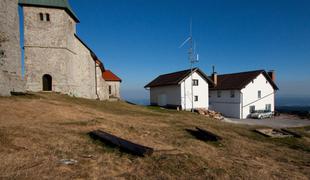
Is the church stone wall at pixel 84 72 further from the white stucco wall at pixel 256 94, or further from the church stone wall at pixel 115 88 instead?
the white stucco wall at pixel 256 94

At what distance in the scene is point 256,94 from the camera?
106ft

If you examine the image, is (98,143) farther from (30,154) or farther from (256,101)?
(256,101)

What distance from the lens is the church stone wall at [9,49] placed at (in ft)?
44.8

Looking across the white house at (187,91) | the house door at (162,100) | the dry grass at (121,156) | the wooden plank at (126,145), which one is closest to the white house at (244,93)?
the white house at (187,91)

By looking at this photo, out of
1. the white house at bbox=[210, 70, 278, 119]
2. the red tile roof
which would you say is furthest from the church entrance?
the white house at bbox=[210, 70, 278, 119]

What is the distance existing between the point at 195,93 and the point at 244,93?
8.42m

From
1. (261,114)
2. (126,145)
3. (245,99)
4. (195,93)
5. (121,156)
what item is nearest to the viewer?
(121,156)

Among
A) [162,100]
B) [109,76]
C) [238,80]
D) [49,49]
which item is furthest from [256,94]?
[49,49]

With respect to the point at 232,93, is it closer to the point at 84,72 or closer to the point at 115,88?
the point at 115,88

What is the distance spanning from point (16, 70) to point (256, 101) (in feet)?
111

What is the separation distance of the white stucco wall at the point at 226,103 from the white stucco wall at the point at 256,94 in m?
0.92

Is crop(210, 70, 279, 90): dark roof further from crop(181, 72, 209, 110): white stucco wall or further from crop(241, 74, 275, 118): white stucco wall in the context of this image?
crop(181, 72, 209, 110): white stucco wall

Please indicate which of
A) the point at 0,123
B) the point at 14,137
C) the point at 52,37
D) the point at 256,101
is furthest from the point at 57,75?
the point at 256,101

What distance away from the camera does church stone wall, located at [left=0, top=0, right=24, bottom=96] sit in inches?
538
